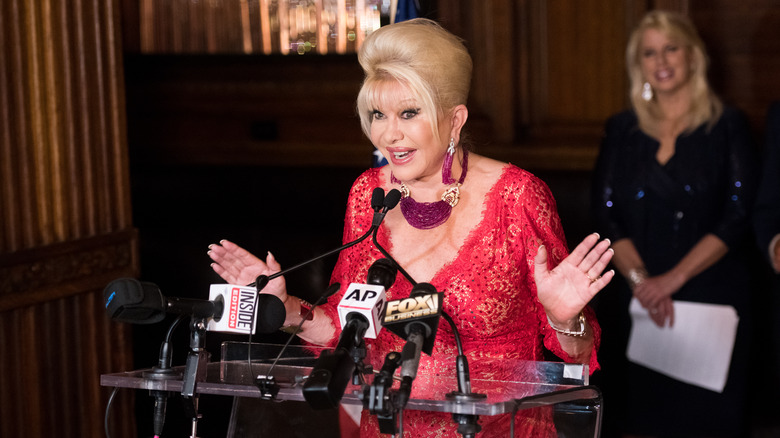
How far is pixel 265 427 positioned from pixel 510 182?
0.83m

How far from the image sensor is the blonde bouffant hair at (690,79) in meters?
3.83

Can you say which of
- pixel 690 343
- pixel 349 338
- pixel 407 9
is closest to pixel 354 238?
pixel 349 338

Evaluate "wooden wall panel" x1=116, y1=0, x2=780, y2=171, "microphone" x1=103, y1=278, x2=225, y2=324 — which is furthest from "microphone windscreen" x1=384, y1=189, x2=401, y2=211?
"wooden wall panel" x1=116, y1=0, x2=780, y2=171

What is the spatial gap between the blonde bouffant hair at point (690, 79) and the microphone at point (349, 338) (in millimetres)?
2381

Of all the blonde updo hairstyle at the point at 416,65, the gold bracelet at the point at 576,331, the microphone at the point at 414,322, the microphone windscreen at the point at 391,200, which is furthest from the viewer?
the blonde updo hairstyle at the point at 416,65

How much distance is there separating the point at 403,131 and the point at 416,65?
0.48 ft

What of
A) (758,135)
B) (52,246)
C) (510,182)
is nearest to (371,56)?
(510,182)

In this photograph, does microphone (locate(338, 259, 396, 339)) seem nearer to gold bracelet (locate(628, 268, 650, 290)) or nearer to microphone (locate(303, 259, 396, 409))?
microphone (locate(303, 259, 396, 409))

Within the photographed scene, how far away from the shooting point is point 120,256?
12.5 feet

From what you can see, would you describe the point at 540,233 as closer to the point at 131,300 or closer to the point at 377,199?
the point at 377,199

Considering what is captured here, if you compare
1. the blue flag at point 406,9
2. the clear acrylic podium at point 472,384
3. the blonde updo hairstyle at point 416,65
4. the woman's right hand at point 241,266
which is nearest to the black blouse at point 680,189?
the blue flag at point 406,9

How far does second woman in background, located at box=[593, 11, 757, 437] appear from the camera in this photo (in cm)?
375

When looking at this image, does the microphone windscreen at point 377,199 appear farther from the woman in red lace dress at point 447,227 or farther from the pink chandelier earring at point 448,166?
the pink chandelier earring at point 448,166

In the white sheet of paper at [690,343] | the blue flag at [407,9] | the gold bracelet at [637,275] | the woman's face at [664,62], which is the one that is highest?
the blue flag at [407,9]
